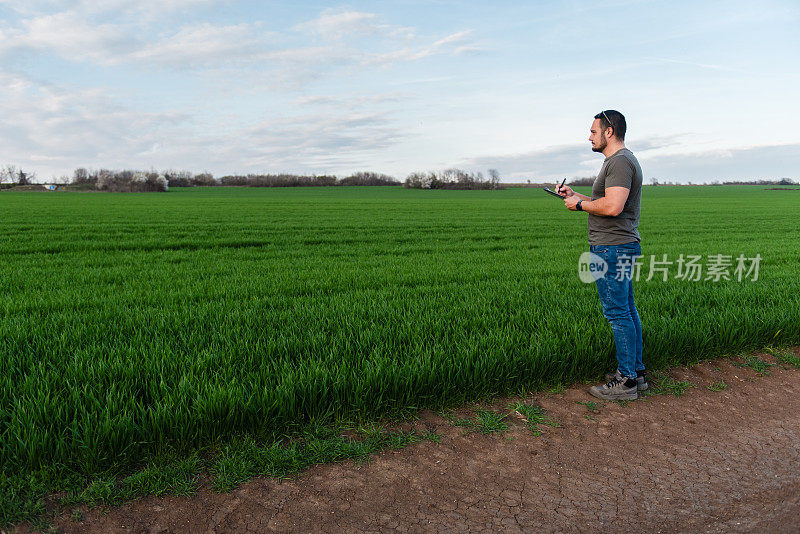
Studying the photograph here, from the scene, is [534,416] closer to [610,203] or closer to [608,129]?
[610,203]

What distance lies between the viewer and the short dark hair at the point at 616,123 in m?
4.18

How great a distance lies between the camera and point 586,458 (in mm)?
3619

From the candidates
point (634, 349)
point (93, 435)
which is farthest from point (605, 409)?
point (93, 435)

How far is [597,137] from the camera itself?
4.23m

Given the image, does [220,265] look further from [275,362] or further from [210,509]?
[210,509]

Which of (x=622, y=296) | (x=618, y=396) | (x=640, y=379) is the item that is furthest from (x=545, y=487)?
(x=640, y=379)

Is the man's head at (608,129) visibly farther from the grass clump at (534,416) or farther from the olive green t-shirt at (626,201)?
the grass clump at (534,416)

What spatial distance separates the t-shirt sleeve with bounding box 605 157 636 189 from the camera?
4.00m

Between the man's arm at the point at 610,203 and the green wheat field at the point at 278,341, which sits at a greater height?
the man's arm at the point at 610,203

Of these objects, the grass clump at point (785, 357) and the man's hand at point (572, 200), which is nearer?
the man's hand at point (572, 200)

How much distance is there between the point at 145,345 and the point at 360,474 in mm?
2835

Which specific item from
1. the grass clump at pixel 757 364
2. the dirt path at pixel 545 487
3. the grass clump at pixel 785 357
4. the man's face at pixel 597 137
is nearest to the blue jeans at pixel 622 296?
the dirt path at pixel 545 487

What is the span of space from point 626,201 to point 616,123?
25.9 inches

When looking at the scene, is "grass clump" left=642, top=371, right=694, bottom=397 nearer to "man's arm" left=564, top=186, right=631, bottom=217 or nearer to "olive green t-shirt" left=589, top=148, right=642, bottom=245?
"olive green t-shirt" left=589, top=148, right=642, bottom=245
